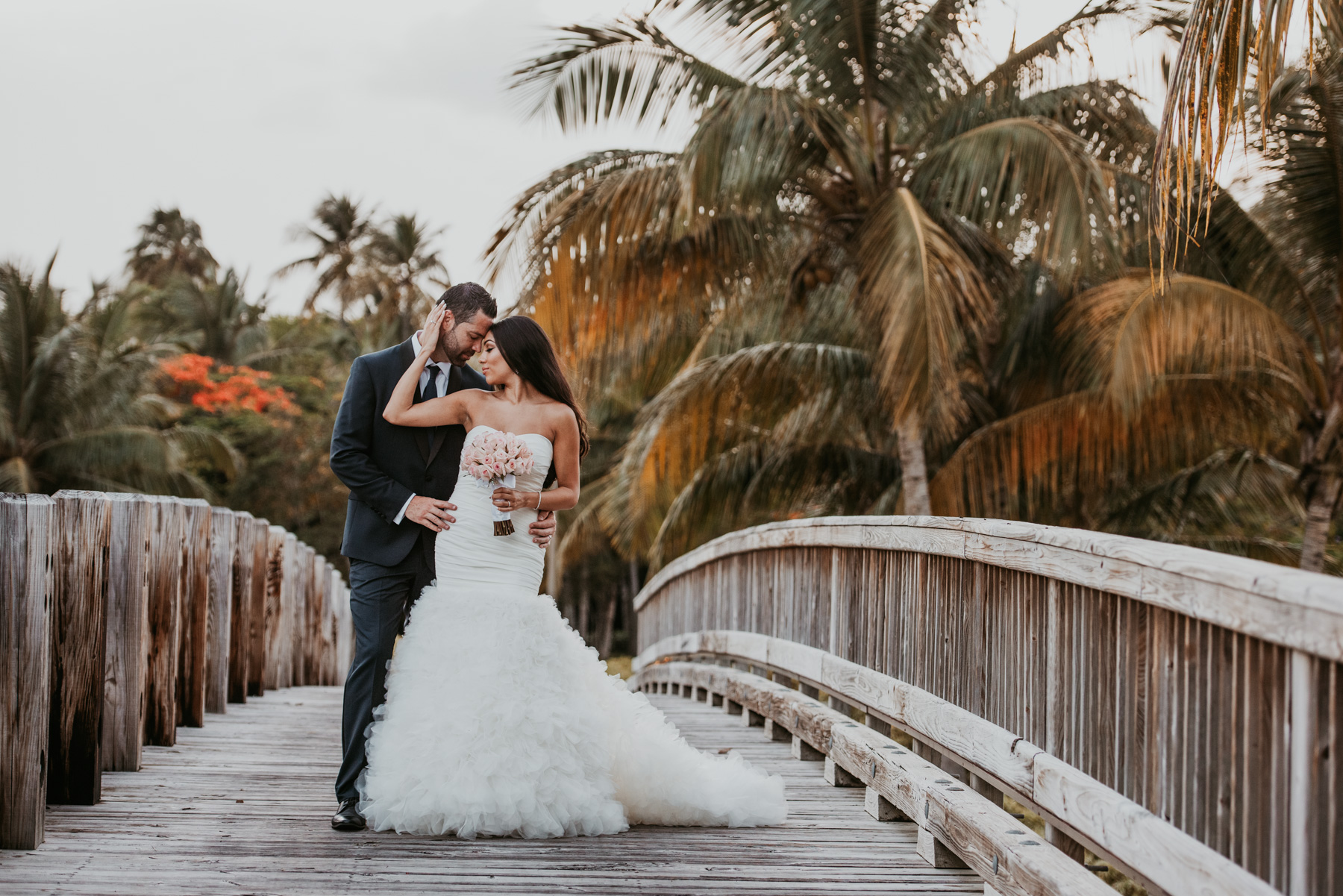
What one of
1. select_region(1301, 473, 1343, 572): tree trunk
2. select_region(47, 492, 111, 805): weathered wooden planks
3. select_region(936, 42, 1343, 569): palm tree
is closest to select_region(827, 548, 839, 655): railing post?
select_region(47, 492, 111, 805): weathered wooden planks

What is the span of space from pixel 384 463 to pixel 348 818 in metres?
1.40

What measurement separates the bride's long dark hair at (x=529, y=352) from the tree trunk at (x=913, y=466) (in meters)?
6.92

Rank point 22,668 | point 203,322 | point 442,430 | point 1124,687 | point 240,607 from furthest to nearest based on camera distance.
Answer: point 203,322 < point 240,607 < point 442,430 < point 22,668 < point 1124,687

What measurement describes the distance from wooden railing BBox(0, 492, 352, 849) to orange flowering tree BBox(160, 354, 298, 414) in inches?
1007

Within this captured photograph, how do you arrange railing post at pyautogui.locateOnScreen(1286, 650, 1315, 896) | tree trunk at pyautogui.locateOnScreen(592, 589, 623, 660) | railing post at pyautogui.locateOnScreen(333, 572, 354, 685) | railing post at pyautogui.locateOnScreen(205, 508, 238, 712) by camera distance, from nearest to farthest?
railing post at pyautogui.locateOnScreen(1286, 650, 1315, 896)
railing post at pyautogui.locateOnScreen(205, 508, 238, 712)
railing post at pyautogui.locateOnScreen(333, 572, 354, 685)
tree trunk at pyautogui.locateOnScreen(592, 589, 623, 660)

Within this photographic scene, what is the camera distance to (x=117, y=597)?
4.79 m

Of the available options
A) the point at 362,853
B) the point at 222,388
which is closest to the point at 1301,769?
the point at 362,853

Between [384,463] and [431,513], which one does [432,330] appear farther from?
[431,513]

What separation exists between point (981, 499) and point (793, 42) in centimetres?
561

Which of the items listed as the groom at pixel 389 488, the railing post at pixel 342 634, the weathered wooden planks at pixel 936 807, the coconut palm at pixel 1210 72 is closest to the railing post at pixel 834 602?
the weathered wooden planks at pixel 936 807

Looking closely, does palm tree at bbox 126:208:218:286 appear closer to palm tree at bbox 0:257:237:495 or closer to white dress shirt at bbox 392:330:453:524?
palm tree at bbox 0:257:237:495

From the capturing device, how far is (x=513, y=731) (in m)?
4.24

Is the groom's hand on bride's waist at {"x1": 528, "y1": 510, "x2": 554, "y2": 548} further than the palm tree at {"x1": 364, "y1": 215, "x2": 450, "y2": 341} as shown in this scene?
No

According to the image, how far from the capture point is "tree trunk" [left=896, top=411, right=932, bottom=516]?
11.2m
